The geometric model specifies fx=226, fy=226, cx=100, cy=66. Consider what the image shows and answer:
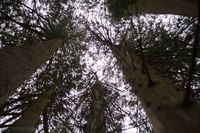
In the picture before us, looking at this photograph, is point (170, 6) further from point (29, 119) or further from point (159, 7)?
point (29, 119)

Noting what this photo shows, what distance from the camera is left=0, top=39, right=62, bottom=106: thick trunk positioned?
4.38 m

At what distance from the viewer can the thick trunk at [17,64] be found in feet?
14.4

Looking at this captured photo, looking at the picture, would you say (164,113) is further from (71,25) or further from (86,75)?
(71,25)

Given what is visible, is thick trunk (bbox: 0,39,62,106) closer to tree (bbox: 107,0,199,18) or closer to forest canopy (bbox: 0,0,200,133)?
forest canopy (bbox: 0,0,200,133)

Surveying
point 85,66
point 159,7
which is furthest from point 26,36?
point 159,7

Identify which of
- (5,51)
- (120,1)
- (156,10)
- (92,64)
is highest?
(120,1)

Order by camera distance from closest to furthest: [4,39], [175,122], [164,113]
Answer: [175,122]
[164,113]
[4,39]

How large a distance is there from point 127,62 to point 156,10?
6.22 ft

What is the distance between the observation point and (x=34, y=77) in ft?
25.9

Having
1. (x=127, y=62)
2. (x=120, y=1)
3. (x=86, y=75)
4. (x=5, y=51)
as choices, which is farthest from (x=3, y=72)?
(x=86, y=75)

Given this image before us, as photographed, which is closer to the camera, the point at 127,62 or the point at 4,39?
the point at 127,62

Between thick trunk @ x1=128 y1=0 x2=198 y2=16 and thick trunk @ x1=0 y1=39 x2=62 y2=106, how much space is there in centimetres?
285

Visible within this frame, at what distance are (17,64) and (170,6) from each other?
379 cm

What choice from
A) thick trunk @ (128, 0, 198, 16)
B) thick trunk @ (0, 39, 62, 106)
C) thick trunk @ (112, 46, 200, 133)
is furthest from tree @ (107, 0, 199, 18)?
thick trunk @ (0, 39, 62, 106)
